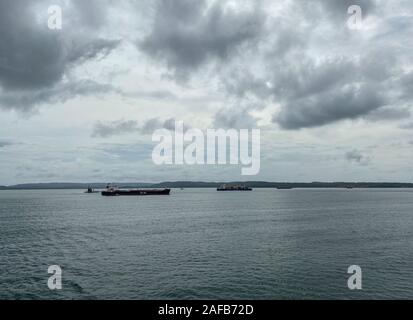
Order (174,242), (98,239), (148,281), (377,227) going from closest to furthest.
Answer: (148,281) < (174,242) < (98,239) < (377,227)

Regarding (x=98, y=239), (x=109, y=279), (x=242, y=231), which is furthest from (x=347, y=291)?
(x=98, y=239)

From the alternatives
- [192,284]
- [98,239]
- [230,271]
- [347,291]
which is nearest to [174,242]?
[98,239]

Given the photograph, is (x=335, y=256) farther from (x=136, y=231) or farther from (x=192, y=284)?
(x=136, y=231)

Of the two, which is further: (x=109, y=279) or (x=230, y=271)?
(x=230, y=271)
